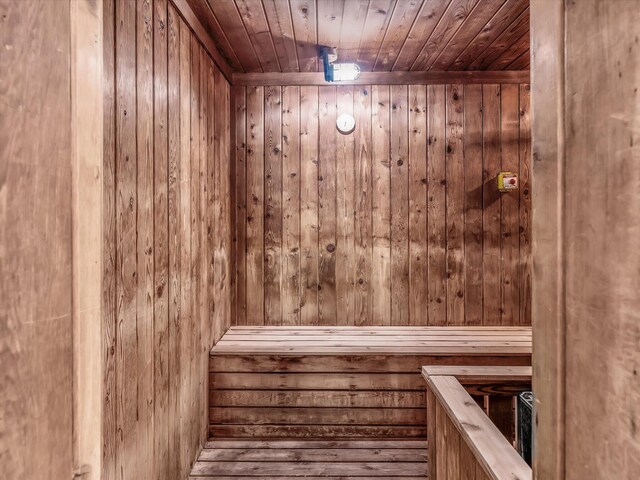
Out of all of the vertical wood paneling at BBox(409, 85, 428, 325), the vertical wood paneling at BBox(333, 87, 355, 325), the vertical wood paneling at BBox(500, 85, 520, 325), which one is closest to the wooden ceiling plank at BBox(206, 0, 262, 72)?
the vertical wood paneling at BBox(333, 87, 355, 325)

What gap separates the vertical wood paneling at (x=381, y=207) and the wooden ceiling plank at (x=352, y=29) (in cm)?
47

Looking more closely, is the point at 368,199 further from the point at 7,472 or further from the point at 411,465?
the point at 7,472

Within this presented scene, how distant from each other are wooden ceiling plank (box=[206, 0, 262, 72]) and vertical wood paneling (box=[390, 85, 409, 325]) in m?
1.21

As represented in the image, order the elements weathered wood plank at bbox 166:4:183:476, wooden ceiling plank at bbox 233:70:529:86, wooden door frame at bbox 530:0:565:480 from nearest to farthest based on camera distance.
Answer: wooden door frame at bbox 530:0:565:480
weathered wood plank at bbox 166:4:183:476
wooden ceiling plank at bbox 233:70:529:86

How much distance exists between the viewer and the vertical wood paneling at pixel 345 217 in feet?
10.7

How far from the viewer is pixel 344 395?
109 inches

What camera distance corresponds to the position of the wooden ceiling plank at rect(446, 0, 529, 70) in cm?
229

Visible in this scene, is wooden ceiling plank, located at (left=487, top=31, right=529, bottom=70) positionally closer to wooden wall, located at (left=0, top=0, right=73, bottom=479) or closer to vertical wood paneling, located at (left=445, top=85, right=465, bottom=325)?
vertical wood paneling, located at (left=445, top=85, right=465, bottom=325)

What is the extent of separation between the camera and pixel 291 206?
3.29 meters

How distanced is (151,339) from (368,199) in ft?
6.90

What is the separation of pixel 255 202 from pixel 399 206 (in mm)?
1249

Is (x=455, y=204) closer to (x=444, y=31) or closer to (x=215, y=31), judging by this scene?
(x=444, y=31)

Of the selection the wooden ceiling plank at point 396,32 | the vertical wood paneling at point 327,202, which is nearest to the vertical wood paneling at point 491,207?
the wooden ceiling plank at point 396,32

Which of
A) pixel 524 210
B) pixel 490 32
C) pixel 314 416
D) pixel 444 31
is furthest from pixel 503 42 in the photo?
pixel 314 416
